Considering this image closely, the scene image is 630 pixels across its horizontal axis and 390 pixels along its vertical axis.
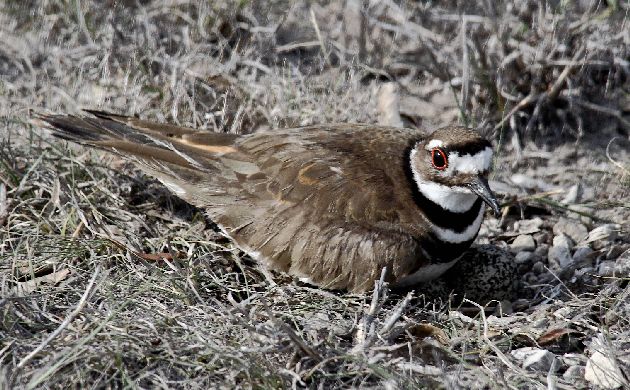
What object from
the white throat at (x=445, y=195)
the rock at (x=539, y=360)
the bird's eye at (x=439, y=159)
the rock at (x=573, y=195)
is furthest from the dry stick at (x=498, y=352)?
the rock at (x=573, y=195)

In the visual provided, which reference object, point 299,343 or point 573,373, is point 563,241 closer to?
point 573,373

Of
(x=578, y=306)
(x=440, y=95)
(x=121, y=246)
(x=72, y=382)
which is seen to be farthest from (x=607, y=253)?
(x=72, y=382)

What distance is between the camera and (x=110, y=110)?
5637 millimetres

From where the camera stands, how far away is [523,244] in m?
5.17

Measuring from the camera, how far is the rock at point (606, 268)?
185 inches

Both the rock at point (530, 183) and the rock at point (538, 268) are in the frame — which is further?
the rock at point (530, 183)

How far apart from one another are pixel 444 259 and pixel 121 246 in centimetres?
175

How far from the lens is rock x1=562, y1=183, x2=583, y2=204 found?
17.8 feet

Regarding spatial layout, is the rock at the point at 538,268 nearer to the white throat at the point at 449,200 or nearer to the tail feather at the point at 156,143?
the white throat at the point at 449,200

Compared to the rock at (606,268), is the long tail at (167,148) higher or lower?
higher

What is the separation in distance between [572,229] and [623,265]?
23.4 inches

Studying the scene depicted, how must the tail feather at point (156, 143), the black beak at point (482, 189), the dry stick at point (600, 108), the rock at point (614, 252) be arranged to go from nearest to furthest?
the black beak at point (482, 189)
the tail feather at point (156, 143)
the rock at point (614, 252)
the dry stick at point (600, 108)

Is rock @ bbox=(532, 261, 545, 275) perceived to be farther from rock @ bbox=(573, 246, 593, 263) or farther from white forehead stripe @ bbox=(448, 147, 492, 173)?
white forehead stripe @ bbox=(448, 147, 492, 173)

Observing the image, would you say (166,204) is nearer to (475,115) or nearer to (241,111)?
(241,111)
